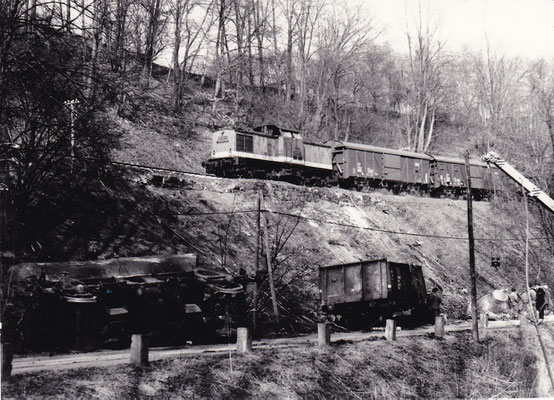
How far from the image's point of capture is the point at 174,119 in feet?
115

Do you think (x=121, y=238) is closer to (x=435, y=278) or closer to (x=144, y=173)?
(x=144, y=173)

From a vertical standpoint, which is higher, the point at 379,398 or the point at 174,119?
the point at 174,119

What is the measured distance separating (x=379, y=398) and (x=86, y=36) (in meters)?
9.90

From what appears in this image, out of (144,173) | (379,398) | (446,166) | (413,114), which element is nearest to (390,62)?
(413,114)

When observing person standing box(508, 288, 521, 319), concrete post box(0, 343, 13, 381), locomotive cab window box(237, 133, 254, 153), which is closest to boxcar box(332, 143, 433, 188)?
locomotive cab window box(237, 133, 254, 153)

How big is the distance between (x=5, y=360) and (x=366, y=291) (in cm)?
1203

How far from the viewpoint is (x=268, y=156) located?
28.5 metres

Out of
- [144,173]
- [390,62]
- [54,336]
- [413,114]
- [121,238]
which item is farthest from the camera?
[390,62]

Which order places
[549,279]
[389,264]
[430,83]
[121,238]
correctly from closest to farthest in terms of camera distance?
[389,264], [121,238], [549,279], [430,83]

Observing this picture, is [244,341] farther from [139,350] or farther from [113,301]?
[113,301]

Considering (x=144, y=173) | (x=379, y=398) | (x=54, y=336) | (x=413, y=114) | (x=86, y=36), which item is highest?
(x=413, y=114)

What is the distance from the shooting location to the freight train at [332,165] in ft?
90.6

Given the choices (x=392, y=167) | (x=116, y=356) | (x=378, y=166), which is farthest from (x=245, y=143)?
(x=116, y=356)

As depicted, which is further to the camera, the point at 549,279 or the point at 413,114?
the point at 413,114
